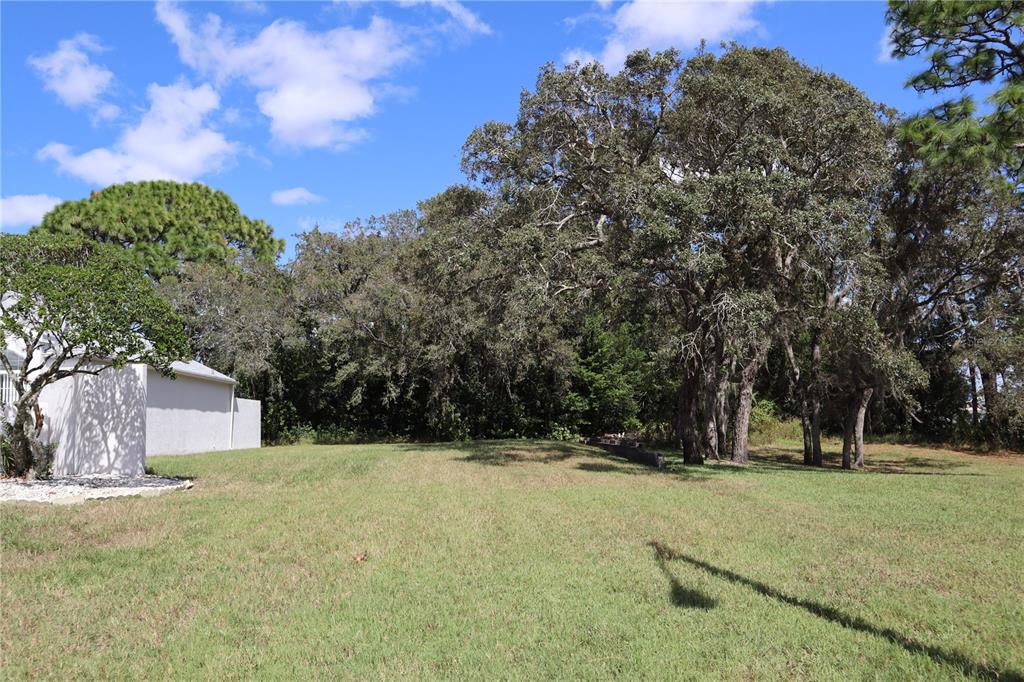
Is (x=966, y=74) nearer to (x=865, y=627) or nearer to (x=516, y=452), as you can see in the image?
(x=865, y=627)

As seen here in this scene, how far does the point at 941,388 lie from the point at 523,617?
103ft

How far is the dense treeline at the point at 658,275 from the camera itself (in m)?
14.1

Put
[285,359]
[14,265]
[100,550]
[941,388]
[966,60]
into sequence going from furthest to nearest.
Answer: [941,388] → [285,359] → [14,265] → [966,60] → [100,550]

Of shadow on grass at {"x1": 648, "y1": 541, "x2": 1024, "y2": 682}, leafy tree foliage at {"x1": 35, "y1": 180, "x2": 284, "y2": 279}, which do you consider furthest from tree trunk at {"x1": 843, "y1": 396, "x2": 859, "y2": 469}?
leafy tree foliage at {"x1": 35, "y1": 180, "x2": 284, "y2": 279}

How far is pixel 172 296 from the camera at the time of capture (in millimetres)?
24734

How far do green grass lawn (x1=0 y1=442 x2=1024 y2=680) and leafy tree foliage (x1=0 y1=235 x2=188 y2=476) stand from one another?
2681 millimetres

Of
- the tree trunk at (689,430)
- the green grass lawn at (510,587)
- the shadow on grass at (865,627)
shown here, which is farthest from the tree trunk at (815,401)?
the shadow on grass at (865,627)

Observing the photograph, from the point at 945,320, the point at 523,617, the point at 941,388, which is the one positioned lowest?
the point at 523,617

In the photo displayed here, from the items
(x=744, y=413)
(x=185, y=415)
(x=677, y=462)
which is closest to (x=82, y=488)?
(x=185, y=415)

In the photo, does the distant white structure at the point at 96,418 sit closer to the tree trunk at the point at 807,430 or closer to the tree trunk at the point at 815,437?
the tree trunk at the point at 815,437

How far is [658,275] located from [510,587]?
11501 mm

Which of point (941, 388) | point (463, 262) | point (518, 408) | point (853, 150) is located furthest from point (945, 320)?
point (463, 262)

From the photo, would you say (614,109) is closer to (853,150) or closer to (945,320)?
(853,150)

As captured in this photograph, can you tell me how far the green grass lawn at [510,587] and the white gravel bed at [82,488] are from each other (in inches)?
24.1
